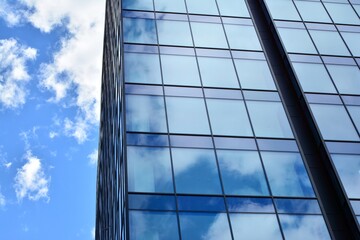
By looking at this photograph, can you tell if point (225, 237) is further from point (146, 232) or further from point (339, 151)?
point (339, 151)

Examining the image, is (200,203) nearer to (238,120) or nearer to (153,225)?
(153,225)

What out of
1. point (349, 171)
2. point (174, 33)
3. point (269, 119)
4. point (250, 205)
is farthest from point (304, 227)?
point (174, 33)

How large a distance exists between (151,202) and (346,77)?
12374mm

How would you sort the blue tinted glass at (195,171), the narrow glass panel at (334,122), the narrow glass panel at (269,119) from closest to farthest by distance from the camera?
the blue tinted glass at (195,171), the narrow glass panel at (334,122), the narrow glass panel at (269,119)

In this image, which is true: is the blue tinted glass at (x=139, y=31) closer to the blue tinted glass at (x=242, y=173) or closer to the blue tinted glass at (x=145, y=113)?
the blue tinted glass at (x=145, y=113)

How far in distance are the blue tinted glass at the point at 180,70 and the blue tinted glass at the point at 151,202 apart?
21.0 ft

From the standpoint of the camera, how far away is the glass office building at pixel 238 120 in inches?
696

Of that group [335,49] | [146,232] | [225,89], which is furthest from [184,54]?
[146,232]

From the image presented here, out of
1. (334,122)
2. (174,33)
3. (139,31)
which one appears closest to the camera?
(334,122)

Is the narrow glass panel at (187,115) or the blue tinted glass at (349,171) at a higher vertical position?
the narrow glass panel at (187,115)

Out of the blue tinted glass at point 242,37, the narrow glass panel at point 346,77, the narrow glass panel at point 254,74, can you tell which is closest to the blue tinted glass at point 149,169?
the narrow glass panel at point 254,74

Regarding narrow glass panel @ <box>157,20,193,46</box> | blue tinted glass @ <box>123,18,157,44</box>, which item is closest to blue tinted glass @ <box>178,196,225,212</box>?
narrow glass panel @ <box>157,20,193,46</box>

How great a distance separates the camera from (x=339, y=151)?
20.1 m

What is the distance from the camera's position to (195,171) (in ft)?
61.4
